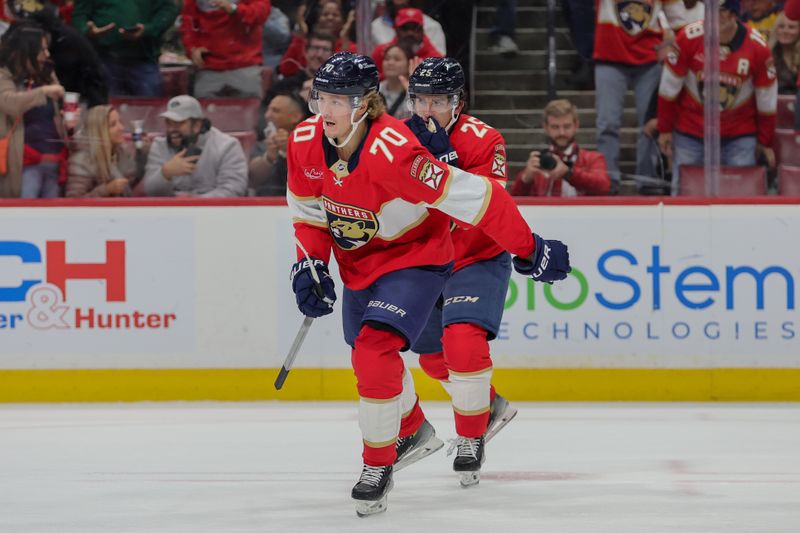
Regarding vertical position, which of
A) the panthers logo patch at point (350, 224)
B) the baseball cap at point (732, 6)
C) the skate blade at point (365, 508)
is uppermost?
the baseball cap at point (732, 6)

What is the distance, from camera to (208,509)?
375cm

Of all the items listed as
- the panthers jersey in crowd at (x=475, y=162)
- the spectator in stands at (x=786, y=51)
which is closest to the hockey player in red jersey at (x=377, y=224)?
the panthers jersey in crowd at (x=475, y=162)

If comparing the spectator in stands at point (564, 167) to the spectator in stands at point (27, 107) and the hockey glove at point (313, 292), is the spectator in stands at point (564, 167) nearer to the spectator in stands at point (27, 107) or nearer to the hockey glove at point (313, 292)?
the spectator in stands at point (27, 107)

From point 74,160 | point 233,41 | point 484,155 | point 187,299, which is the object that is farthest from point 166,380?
point 484,155

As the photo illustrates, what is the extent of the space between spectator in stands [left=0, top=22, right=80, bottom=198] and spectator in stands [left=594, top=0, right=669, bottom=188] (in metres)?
2.48

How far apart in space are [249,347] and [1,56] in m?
1.80

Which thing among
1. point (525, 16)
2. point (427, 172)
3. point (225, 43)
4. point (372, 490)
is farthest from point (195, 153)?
point (372, 490)

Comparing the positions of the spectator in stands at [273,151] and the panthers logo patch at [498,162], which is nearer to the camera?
the panthers logo patch at [498,162]

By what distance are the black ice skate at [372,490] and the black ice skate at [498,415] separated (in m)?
0.91

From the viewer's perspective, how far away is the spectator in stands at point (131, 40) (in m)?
6.22

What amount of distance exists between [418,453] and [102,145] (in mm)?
2730

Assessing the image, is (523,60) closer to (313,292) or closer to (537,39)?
(537,39)

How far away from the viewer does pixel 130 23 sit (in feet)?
20.4

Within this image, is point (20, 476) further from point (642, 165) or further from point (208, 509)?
point (642, 165)
